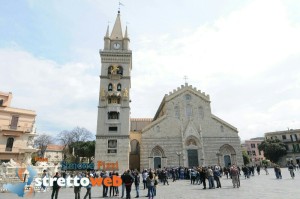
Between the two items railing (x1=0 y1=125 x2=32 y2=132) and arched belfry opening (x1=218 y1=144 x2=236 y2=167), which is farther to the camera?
arched belfry opening (x1=218 y1=144 x2=236 y2=167)

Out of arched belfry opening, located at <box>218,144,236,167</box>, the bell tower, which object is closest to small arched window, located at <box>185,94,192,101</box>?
arched belfry opening, located at <box>218,144,236,167</box>

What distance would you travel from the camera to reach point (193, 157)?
1553 inches

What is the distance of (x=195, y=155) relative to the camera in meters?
39.5

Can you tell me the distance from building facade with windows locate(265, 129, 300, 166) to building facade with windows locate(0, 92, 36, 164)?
6182 cm

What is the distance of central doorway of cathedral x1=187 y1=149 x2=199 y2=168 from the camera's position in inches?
1542

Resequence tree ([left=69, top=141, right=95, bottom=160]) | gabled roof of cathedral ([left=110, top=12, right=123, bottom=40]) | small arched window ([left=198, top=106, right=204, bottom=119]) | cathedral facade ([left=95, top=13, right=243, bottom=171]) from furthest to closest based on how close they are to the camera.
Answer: tree ([left=69, top=141, right=95, bottom=160]), gabled roof of cathedral ([left=110, top=12, right=123, bottom=40]), small arched window ([left=198, top=106, right=204, bottom=119]), cathedral facade ([left=95, top=13, right=243, bottom=171])

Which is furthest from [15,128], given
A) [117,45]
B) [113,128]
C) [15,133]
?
[117,45]

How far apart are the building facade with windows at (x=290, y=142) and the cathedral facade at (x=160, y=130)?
1157 inches

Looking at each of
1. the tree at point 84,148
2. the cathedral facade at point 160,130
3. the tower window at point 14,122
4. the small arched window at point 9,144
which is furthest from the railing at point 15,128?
the tree at point 84,148

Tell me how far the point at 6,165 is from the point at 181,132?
28.0 m

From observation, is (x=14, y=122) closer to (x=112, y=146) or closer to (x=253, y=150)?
(x=112, y=146)

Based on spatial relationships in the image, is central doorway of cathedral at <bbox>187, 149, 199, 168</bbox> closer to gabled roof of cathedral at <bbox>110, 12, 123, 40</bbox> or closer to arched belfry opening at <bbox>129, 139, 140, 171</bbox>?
arched belfry opening at <bbox>129, 139, 140, 171</bbox>

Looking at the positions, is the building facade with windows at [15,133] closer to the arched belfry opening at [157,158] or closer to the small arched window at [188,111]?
the arched belfry opening at [157,158]

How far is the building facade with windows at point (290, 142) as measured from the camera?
58438mm
